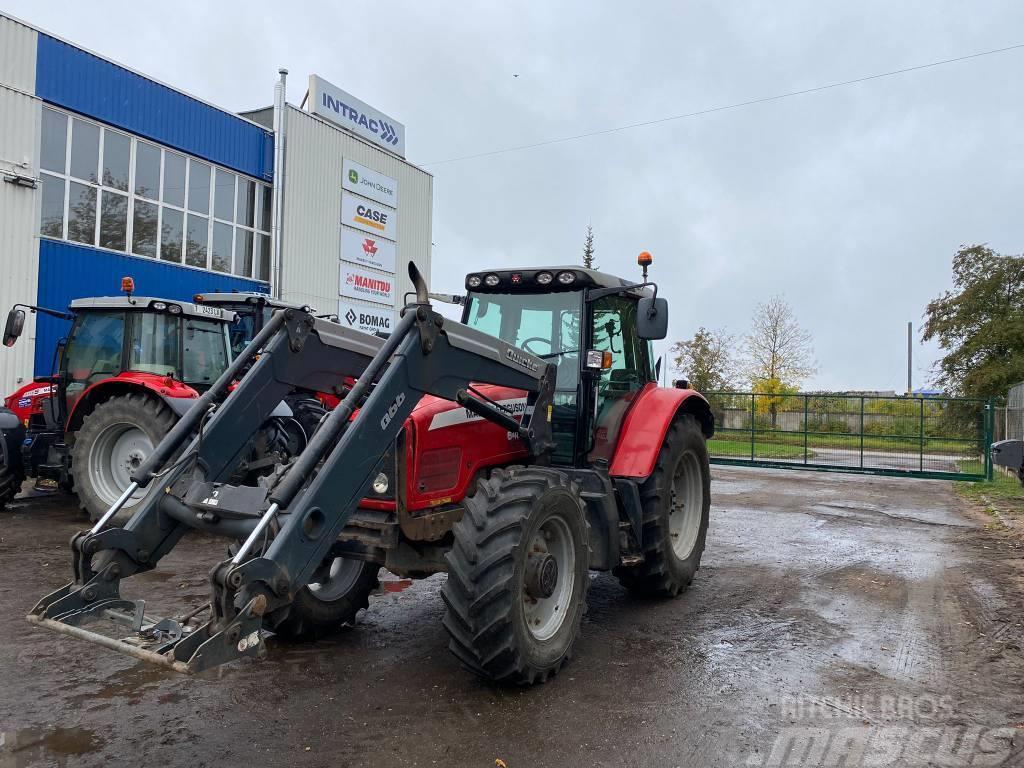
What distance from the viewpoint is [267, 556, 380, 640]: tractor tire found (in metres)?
4.59

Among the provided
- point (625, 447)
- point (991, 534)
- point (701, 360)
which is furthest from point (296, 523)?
point (701, 360)

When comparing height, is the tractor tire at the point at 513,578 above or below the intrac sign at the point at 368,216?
below

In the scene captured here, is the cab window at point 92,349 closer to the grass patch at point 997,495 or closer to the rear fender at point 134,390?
the rear fender at point 134,390

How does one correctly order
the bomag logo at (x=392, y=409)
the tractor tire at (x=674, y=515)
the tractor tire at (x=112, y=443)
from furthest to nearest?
the tractor tire at (x=112, y=443)
the tractor tire at (x=674, y=515)
the bomag logo at (x=392, y=409)

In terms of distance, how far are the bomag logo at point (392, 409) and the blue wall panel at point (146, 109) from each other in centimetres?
1369

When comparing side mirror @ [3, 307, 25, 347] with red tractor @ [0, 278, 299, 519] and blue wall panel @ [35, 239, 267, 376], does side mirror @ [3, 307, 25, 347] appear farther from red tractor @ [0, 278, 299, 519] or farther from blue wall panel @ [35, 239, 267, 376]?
blue wall panel @ [35, 239, 267, 376]

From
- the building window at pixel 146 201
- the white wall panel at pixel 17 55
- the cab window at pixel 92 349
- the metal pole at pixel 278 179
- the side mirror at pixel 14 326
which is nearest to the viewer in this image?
the side mirror at pixel 14 326

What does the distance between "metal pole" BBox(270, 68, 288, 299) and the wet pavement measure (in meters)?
12.4

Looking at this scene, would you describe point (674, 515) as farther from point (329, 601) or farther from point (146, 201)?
point (146, 201)

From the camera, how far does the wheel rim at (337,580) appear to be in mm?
4797

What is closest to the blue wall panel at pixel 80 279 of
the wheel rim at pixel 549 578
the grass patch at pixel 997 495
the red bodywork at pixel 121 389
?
the red bodywork at pixel 121 389

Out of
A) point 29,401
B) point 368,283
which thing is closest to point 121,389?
point 29,401

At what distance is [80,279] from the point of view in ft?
47.2

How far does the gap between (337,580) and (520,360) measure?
1904 millimetres
